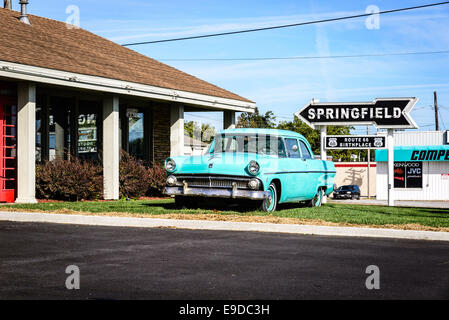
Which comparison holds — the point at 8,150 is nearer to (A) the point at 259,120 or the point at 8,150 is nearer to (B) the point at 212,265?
(B) the point at 212,265

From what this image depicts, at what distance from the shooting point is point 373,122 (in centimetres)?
1881

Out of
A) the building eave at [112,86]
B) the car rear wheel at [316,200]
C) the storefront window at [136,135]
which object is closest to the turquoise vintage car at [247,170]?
the car rear wheel at [316,200]

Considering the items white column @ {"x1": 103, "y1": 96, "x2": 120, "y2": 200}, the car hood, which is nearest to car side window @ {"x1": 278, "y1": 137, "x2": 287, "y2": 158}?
the car hood

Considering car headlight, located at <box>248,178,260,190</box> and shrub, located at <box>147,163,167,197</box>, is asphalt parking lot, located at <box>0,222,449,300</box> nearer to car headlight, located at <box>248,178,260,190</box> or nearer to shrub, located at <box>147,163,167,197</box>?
car headlight, located at <box>248,178,260,190</box>

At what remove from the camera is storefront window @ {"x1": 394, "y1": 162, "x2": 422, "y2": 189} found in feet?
157

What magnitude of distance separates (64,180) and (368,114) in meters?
9.62

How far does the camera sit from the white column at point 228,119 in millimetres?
23828

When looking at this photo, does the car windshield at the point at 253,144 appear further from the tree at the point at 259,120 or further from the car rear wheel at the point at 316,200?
the tree at the point at 259,120

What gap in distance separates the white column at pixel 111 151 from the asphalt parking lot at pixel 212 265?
7895 mm

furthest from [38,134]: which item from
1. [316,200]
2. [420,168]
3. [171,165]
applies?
[420,168]

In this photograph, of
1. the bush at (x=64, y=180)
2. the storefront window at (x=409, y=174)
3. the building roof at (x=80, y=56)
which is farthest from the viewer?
the storefront window at (x=409, y=174)

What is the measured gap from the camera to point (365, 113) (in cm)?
1886
